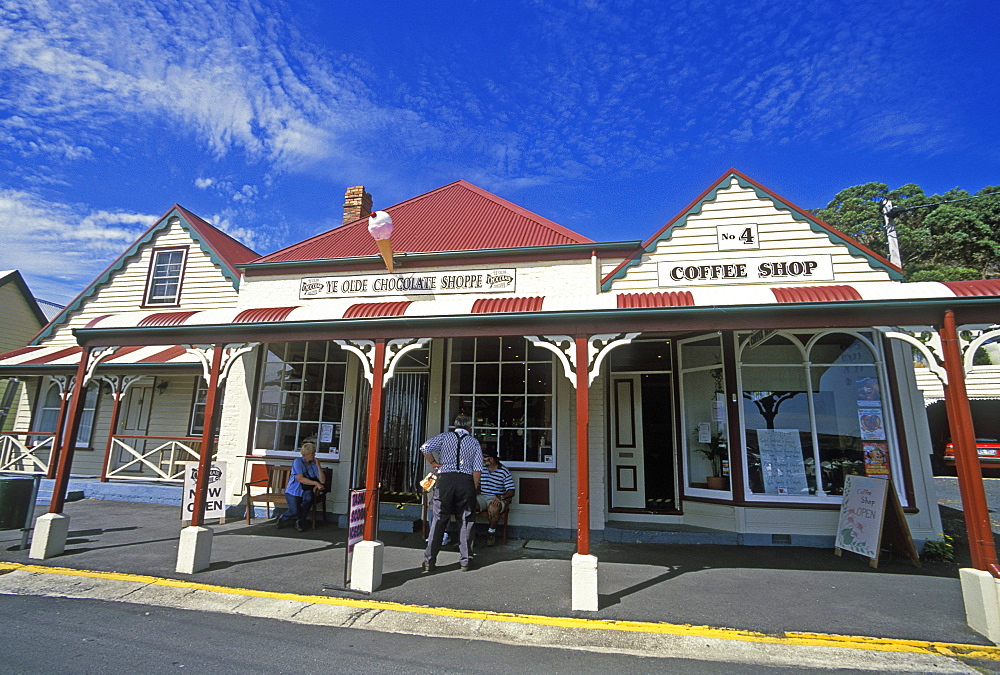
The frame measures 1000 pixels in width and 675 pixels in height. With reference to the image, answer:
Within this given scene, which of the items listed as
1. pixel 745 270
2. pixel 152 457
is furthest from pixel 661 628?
pixel 152 457

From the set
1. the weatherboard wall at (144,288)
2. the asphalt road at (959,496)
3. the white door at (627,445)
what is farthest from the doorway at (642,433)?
the weatherboard wall at (144,288)

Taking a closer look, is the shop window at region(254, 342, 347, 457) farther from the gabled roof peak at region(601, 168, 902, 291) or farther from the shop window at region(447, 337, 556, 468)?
the gabled roof peak at region(601, 168, 902, 291)

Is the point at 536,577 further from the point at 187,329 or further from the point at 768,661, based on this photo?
the point at 187,329

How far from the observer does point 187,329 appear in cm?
717

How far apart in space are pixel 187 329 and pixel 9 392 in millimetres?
11883

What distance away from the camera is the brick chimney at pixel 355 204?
13.1m

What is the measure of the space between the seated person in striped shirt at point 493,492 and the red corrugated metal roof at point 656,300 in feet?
11.0

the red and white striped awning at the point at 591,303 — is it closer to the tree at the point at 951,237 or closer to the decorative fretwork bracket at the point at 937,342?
the decorative fretwork bracket at the point at 937,342

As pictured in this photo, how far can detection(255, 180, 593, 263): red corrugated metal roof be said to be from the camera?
10.2 metres

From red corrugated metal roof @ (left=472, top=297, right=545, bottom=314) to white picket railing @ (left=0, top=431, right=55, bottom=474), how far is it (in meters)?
12.3

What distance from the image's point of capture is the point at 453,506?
647cm

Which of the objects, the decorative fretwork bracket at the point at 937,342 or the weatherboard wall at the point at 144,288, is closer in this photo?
the decorative fretwork bracket at the point at 937,342

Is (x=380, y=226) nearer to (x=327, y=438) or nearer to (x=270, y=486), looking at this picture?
(x=327, y=438)

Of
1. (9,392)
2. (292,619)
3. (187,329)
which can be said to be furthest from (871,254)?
(9,392)
